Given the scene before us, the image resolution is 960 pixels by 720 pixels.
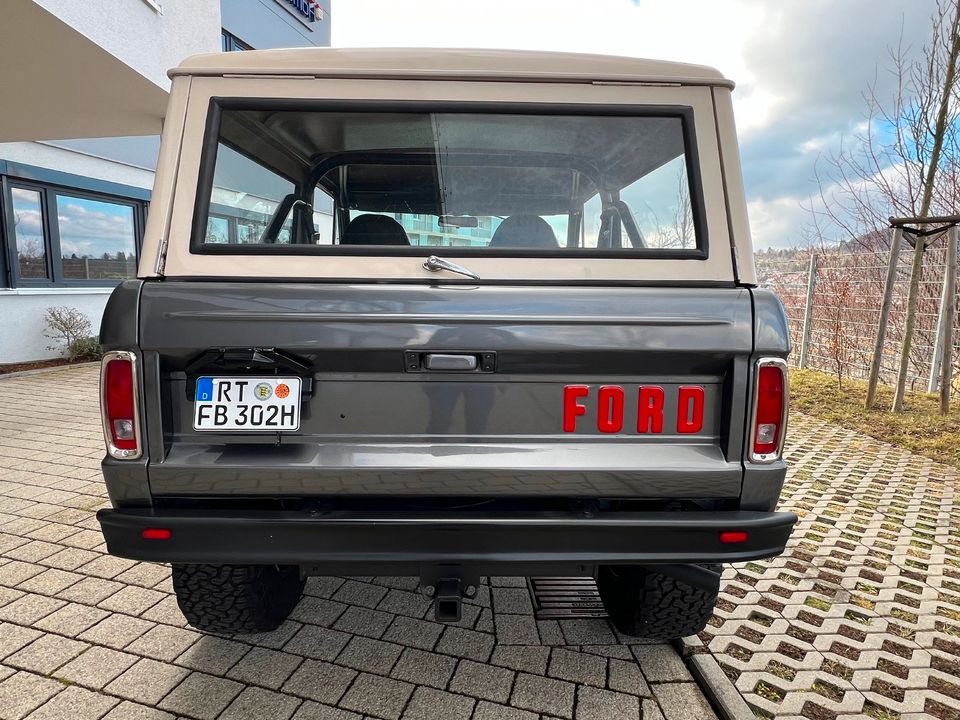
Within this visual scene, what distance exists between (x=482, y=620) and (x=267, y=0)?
55.9ft

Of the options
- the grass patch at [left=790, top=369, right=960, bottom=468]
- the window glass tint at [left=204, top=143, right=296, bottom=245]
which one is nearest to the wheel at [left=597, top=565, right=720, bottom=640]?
the window glass tint at [left=204, top=143, right=296, bottom=245]

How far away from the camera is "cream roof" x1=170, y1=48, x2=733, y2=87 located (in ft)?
6.39

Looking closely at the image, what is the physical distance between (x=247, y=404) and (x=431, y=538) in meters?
0.71

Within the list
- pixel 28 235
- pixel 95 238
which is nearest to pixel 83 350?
pixel 28 235

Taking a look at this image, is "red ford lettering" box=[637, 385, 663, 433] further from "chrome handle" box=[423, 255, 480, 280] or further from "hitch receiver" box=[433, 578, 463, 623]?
"hitch receiver" box=[433, 578, 463, 623]

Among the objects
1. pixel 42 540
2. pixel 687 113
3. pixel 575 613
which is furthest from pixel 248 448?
pixel 42 540

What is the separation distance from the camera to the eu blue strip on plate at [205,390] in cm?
181

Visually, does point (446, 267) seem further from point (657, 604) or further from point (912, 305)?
point (912, 305)

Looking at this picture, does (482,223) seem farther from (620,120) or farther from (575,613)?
(575,613)

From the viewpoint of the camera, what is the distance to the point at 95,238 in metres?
10.8

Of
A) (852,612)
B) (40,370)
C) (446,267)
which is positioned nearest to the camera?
(446,267)

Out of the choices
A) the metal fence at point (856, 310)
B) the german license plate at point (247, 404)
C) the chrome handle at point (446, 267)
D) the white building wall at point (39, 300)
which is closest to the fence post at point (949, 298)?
the metal fence at point (856, 310)

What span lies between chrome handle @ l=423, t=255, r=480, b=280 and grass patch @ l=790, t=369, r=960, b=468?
17.3 ft

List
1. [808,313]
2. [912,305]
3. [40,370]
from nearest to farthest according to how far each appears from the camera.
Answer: [912,305] < [40,370] < [808,313]
